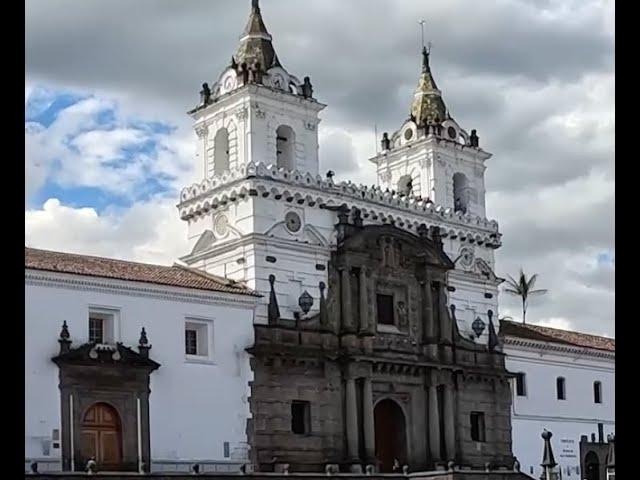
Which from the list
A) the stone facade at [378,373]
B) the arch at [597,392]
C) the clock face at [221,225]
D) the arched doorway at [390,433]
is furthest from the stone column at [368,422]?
the arch at [597,392]

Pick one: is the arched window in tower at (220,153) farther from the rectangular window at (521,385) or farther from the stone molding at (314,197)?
the rectangular window at (521,385)

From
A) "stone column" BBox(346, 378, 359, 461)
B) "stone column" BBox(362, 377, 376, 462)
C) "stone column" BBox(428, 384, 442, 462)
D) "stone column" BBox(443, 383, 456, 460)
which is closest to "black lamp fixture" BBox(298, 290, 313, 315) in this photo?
"stone column" BBox(346, 378, 359, 461)

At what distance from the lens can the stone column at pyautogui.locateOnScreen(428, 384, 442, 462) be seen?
3297cm

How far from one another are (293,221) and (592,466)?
15061mm

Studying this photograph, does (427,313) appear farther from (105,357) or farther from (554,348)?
(105,357)

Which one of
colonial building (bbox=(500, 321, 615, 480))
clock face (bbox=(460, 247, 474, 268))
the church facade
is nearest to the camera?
the church facade

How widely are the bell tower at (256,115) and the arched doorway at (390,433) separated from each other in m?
7.21

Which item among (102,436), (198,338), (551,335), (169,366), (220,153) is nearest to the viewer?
(102,436)

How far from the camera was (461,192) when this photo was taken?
38.4m

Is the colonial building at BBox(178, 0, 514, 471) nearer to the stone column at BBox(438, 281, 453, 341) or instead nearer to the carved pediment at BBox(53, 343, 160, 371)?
the stone column at BBox(438, 281, 453, 341)

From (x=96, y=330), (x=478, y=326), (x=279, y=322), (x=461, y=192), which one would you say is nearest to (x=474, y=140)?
(x=461, y=192)

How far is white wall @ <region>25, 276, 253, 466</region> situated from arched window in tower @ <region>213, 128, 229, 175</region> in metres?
5.18

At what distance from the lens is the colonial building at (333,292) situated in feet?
100
